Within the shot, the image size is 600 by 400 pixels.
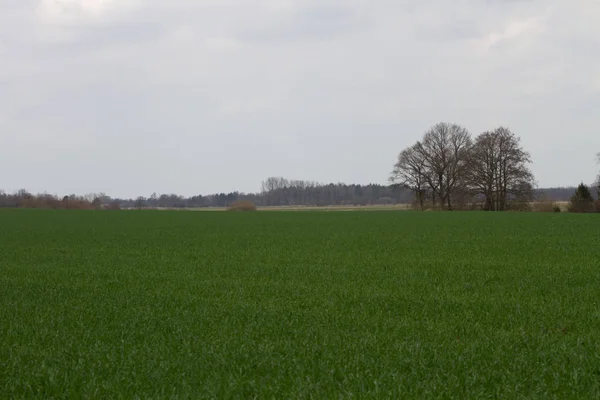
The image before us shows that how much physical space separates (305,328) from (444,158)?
8252cm

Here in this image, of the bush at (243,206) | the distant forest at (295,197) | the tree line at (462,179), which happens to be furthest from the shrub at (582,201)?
the distant forest at (295,197)

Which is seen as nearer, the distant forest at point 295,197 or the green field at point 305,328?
the green field at point 305,328

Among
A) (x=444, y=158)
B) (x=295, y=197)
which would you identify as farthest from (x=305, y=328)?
(x=295, y=197)

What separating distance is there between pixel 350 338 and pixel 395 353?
0.97 meters

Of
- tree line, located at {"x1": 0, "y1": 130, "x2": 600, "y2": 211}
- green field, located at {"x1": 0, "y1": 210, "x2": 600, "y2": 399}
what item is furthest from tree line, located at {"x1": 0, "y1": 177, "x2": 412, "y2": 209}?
green field, located at {"x1": 0, "y1": 210, "x2": 600, "y2": 399}

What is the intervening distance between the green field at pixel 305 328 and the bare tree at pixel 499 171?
2364 inches

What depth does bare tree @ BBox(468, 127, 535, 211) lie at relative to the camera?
75.1 metres

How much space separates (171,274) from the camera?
1534 centimetres

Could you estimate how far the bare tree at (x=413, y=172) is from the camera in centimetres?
8725

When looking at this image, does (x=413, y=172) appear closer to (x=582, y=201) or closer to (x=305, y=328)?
(x=582, y=201)

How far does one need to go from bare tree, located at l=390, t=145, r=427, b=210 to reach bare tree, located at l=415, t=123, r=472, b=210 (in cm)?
65

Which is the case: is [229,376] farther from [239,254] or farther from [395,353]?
[239,254]

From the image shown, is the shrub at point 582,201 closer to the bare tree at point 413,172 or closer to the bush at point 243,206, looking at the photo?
the bare tree at point 413,172

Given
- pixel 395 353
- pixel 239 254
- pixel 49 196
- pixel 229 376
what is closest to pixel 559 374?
pixel 395 353
